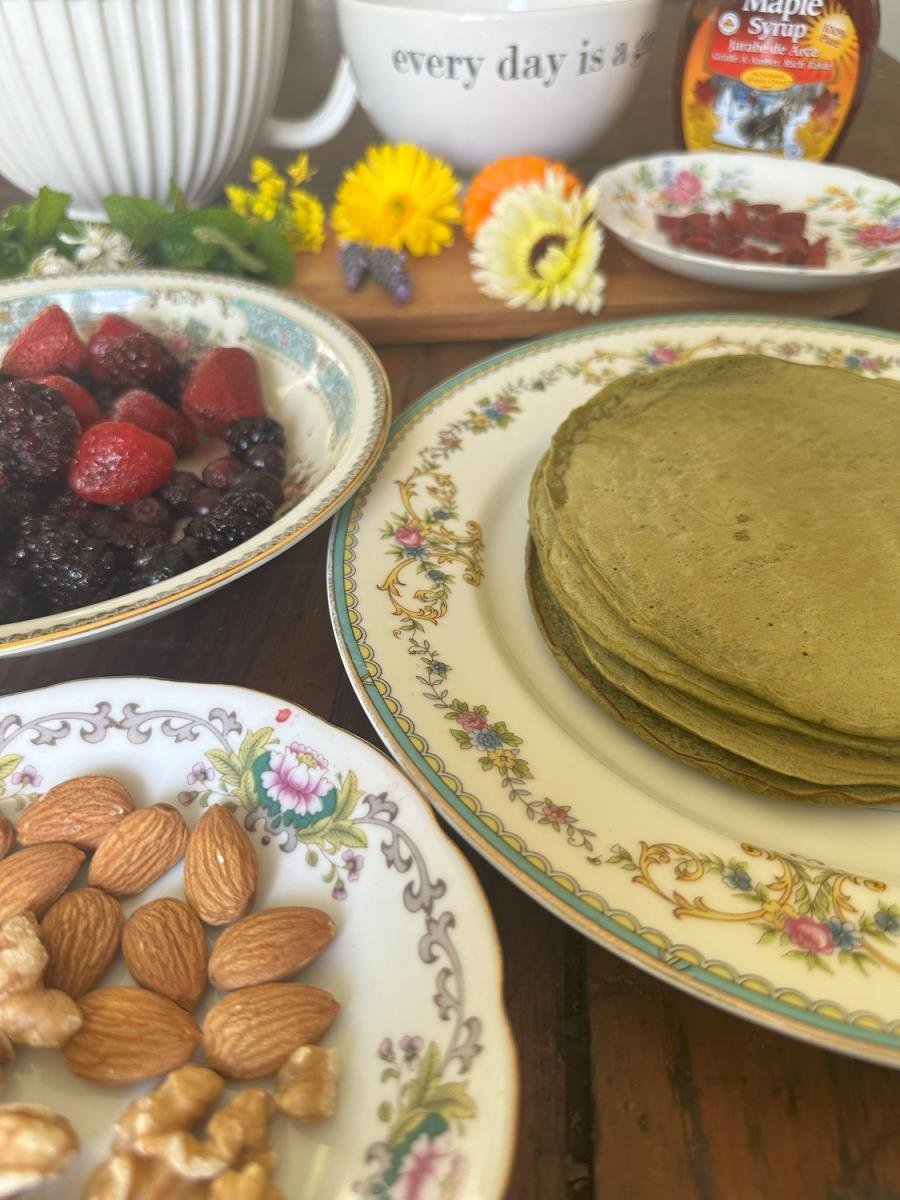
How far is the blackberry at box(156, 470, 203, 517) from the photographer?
32.3 inches

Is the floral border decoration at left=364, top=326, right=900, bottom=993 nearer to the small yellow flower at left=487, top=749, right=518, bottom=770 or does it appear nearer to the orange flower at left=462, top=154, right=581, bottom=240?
the small yellow flower at left=487, top=749, right=518, bottom=770

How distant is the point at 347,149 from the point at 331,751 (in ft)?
5.16

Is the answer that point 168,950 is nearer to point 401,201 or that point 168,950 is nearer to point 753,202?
point 401,201

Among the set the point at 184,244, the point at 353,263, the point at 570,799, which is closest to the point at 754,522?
the point at 570,799

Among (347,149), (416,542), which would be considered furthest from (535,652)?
(347,149)

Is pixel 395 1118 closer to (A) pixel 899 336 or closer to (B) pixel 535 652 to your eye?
(B) pixel 535 652

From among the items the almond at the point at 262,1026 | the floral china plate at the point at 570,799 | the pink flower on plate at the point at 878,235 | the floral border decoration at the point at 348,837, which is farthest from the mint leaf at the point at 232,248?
the almond at the point at 262,1026

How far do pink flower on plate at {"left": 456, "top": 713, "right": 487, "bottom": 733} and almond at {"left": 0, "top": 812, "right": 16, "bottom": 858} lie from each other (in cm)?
31

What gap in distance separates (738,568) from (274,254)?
846 millimetres

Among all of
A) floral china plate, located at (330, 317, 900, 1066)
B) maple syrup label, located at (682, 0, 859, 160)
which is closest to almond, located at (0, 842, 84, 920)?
floral china plate, located at (330, 317, 900, 1066)

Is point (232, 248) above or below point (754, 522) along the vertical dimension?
above

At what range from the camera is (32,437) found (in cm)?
77

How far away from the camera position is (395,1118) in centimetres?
39

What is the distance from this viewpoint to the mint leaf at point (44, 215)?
1.10m
